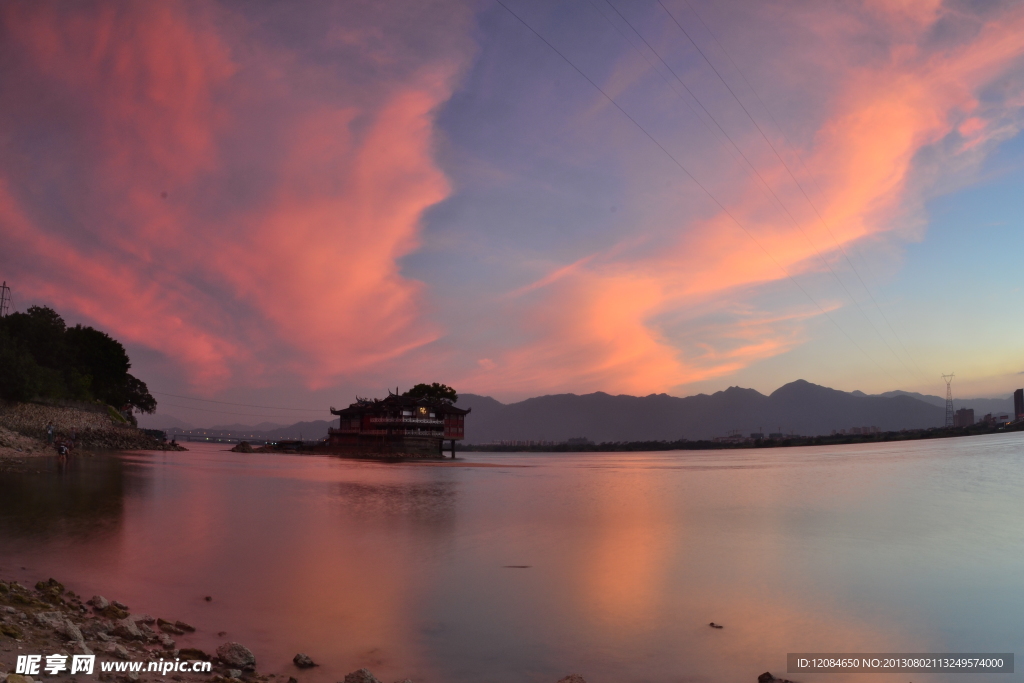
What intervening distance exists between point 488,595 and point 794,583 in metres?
7.56

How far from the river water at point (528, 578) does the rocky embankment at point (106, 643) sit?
554mm

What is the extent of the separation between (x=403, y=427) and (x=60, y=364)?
43003 mm

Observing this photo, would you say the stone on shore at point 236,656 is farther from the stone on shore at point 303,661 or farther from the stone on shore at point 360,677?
the stone on shore at point 360,677

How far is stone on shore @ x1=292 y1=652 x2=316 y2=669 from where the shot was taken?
7.78m

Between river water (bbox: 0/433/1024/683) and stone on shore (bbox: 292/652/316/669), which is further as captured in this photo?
river water (bbox: 0/433/1024/683)

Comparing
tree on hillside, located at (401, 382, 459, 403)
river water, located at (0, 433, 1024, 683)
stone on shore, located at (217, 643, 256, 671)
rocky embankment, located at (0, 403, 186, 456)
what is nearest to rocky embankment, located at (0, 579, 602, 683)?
stone on shore, located at (217, 643, 256, 671)

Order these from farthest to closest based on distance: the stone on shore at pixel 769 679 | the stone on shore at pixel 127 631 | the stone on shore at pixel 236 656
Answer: the stone on shore at pixel 769 679 < the stone on shore at pixel 127 631 < the stone on shore at pixel 236 656

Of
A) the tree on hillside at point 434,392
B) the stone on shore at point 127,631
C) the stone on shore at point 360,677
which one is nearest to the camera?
the stone on shore at point 360,677

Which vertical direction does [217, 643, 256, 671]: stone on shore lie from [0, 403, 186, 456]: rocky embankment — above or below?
below

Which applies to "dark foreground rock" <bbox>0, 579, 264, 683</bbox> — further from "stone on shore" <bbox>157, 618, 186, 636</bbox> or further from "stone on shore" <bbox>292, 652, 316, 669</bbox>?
"stone on shore" <bbox>292, 652, 316, 669</bbox>

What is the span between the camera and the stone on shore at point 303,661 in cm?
778

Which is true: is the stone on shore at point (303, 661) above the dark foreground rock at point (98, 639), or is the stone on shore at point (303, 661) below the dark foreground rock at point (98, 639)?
below

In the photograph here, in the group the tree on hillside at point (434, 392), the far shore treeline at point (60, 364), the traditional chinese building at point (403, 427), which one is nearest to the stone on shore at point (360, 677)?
the far shore treeline at point (60, 364)

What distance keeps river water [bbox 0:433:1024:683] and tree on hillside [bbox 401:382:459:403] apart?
231 ft
